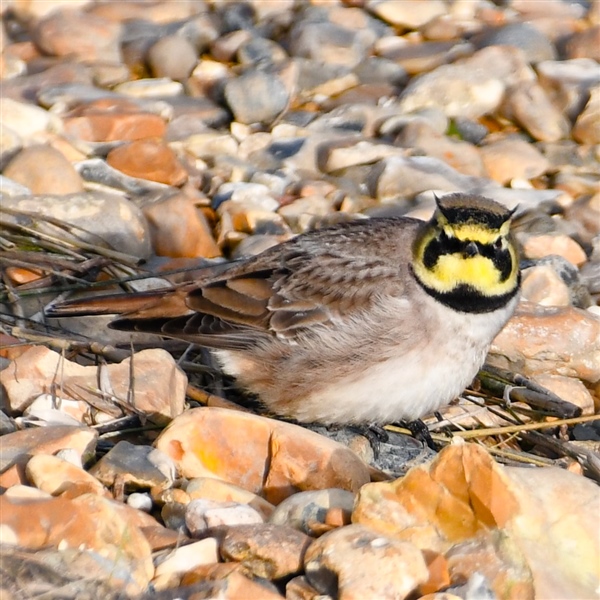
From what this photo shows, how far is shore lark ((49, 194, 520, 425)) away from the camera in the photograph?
16.4 ft

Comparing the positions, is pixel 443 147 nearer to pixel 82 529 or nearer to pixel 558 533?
pixel 558 533

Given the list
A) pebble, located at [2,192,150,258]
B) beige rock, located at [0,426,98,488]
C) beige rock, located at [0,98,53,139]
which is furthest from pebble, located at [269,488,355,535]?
beige rock, located at [0,98,53,139]

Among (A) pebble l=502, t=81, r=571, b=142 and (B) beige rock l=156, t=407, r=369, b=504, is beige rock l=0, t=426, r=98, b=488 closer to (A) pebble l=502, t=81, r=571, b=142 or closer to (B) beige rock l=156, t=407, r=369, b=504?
(B) beige rock l=156, t=407, r=369, b=504

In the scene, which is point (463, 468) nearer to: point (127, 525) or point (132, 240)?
point (127, 525)

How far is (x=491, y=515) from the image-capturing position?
3748mm

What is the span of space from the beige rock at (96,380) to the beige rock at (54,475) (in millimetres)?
977

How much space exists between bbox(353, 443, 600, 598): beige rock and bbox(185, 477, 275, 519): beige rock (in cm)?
47

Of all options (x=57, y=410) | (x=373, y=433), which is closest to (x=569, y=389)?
(x=373, y=433)

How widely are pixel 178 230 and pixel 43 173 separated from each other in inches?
36.4

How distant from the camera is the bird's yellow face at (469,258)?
4.84 metres

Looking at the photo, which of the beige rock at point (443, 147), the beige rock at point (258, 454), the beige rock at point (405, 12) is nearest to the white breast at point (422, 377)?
the beige rock at point (258, 454)

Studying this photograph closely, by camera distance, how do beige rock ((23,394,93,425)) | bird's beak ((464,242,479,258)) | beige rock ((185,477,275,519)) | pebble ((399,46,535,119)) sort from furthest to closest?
pebble ((399,46,535,119)) → bird's beak ((464,242,479,258)) → beige rock ((23,394,93,425)) → beige rock ((185,477,275,519))

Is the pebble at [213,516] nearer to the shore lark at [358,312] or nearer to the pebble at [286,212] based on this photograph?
the pebble at [286,212]

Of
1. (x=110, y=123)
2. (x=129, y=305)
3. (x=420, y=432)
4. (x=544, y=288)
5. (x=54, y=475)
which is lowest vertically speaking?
(x=544, y=288)
